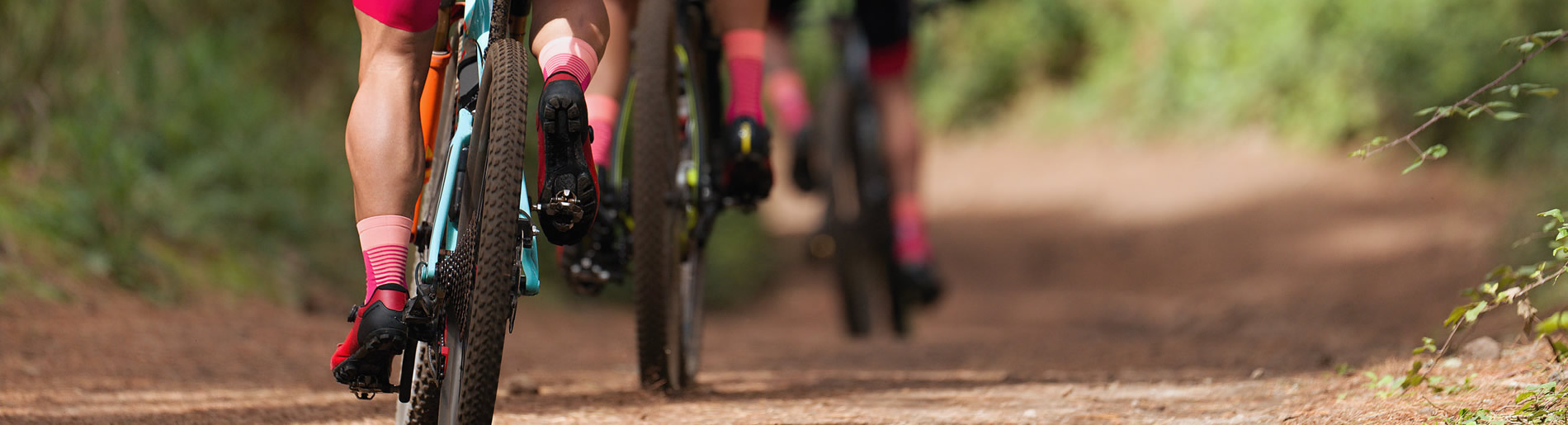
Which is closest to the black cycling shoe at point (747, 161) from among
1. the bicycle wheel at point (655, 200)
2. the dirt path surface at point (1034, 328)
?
the bicycle wheel at point (655, 200)

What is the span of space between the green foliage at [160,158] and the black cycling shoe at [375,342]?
291 cm

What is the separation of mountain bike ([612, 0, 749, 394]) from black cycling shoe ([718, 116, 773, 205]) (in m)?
0.06

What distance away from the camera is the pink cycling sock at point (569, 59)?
2045 millimetres

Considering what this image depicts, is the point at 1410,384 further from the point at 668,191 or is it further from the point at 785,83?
the point at 785,83

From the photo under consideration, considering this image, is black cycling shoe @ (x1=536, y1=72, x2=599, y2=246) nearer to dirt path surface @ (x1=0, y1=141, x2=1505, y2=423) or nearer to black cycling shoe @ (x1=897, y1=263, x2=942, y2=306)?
dirt path surface @ (x1=0, y1=141, x2=1505, y2=423)

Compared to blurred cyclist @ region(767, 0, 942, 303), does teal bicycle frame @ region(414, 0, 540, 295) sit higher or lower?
lower

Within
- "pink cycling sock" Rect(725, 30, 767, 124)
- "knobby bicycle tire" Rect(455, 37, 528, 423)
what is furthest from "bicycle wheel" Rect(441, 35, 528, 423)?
"pink cycling sock" Rect(725, 30, 767, 124)

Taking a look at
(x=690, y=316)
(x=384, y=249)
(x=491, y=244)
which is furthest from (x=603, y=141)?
(x=491, y=244)

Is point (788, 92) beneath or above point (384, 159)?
above

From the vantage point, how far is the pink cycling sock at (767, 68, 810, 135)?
5.54 metres

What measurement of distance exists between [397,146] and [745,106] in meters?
1.21

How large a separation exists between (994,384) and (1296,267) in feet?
15.9

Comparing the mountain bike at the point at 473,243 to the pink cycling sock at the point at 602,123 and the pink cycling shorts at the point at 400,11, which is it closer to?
the pink cycling shorts at the point at 400,11

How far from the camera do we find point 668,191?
2.85 meters
